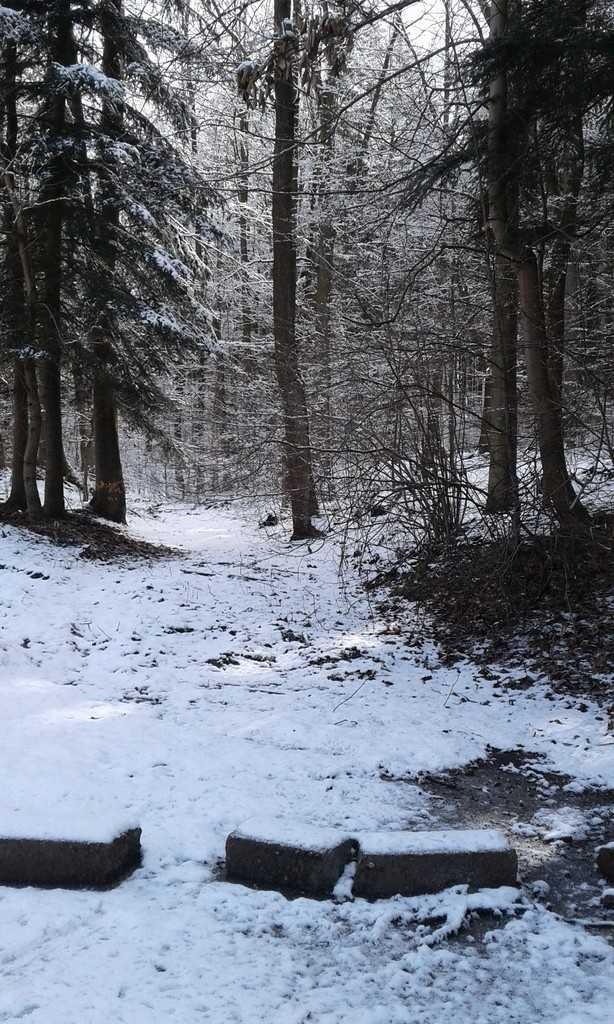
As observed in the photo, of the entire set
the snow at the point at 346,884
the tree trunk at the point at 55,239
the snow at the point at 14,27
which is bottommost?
the snow at the point at 346,884

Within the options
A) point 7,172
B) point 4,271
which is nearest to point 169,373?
point 4,271

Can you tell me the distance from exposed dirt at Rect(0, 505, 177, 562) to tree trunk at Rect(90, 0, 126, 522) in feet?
3.46

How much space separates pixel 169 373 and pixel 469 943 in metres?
13.0

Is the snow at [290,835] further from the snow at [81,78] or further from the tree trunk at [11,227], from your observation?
the snow at [81,78]

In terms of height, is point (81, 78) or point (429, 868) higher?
point (81, 78)

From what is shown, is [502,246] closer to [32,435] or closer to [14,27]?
[32,435]

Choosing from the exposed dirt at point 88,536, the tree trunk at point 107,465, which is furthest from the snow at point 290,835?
the tree trunk at point 107,465

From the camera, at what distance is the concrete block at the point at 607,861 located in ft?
11.4

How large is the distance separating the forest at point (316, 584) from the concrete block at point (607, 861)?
33mm

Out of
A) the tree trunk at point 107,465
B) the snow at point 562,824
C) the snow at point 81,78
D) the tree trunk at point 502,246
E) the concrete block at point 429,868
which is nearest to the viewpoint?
the concrete block at point 429,868

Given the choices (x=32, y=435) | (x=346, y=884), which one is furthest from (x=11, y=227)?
(x=346, y=884)

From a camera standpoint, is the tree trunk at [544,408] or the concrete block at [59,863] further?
the tree trunk at [544,408]

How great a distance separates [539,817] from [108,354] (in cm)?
1092

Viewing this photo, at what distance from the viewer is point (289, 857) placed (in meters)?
3.42
